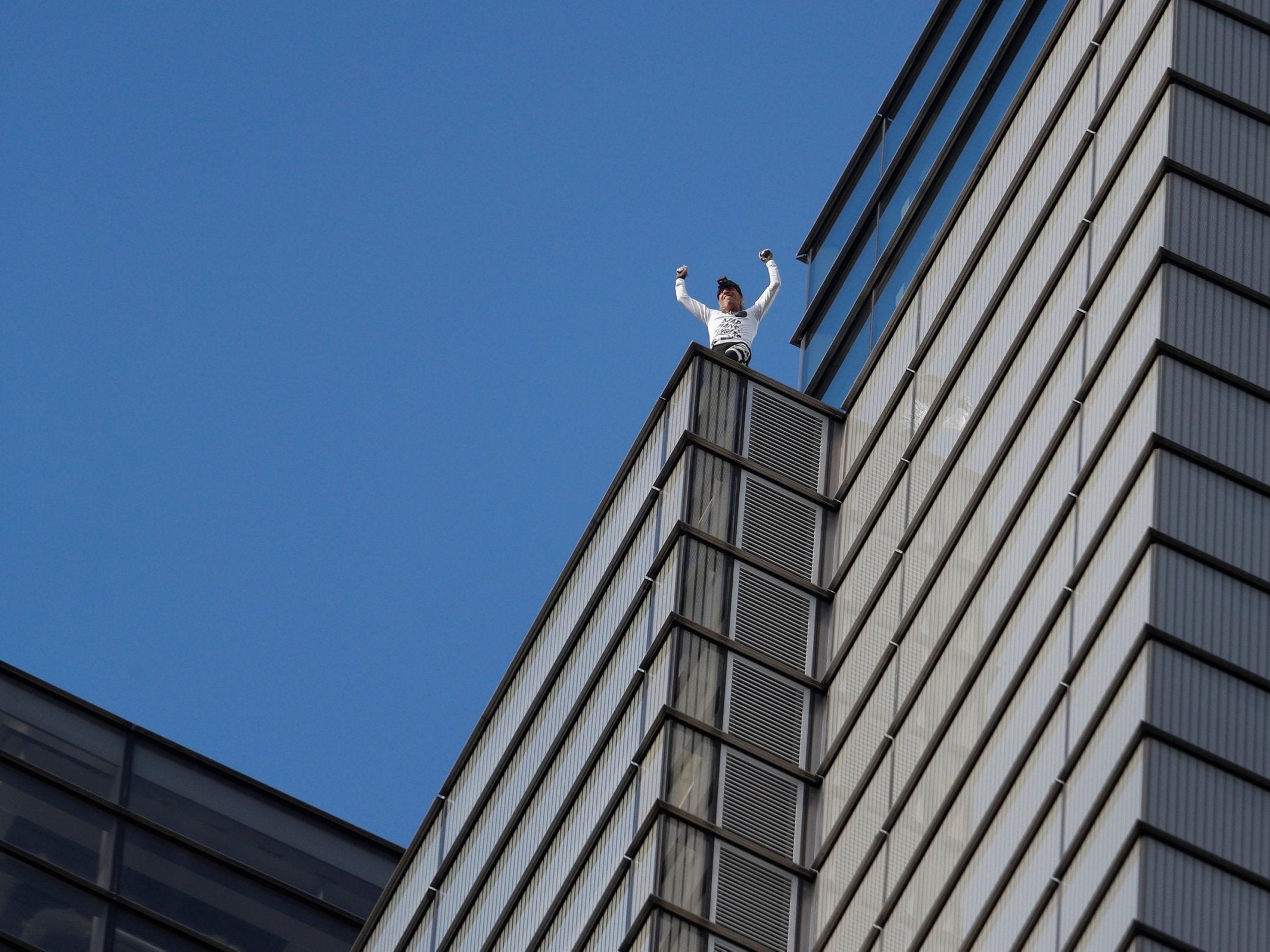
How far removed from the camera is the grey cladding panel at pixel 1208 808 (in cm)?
3095

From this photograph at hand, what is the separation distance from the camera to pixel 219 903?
5991 centimetres

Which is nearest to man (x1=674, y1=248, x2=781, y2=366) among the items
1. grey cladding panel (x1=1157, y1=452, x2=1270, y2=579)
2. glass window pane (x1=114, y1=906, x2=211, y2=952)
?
grey cladding panel (x1=1157, y1=452, x2=1270, y2=579)

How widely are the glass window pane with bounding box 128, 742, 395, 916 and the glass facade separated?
3 cm

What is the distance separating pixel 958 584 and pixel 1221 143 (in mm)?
6257

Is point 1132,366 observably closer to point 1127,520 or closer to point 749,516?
point 1127,520

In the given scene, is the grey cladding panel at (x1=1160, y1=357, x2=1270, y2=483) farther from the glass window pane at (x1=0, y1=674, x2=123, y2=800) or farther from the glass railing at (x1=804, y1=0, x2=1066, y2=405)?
the glass window pane at (x1=0, y1=674, x2=123, y2=800)

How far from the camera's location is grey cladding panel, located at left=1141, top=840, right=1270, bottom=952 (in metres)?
30.3

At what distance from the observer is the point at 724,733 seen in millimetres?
41156

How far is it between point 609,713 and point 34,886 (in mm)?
18473

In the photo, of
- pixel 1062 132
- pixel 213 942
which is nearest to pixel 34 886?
pixel 213 942

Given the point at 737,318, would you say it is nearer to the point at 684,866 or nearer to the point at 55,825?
the point at 684,866

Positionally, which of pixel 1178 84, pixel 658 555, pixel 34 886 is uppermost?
pixel 1178 84

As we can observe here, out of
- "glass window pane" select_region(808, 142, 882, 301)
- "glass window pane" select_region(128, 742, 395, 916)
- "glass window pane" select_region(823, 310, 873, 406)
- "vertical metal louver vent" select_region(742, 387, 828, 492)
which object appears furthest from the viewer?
"glass window pane" select_region(128, 742, 395, 916)

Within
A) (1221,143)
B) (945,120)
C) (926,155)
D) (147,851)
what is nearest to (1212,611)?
(1221,143)
